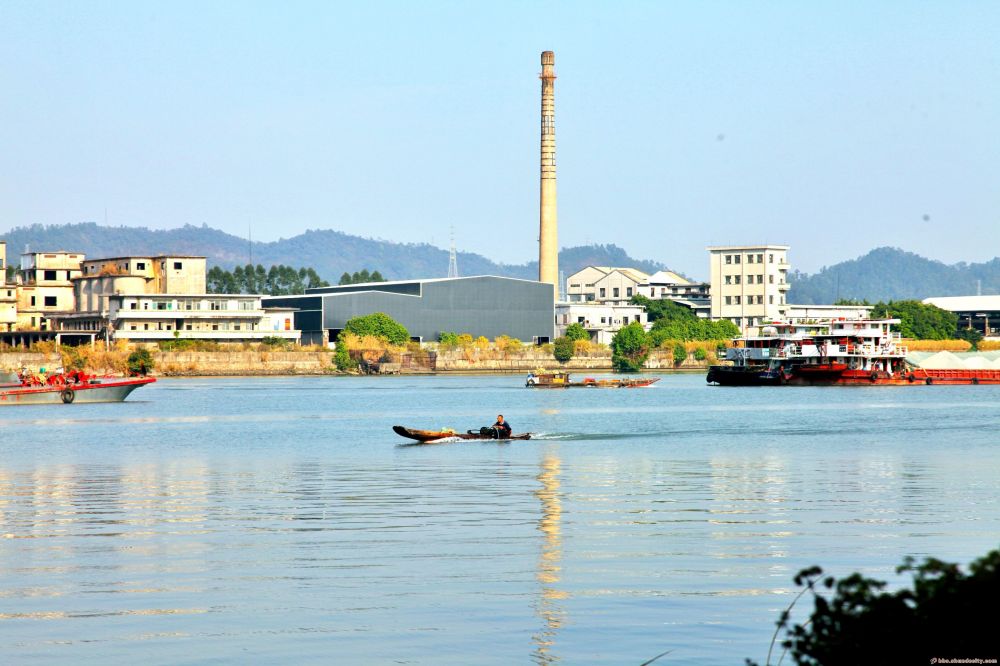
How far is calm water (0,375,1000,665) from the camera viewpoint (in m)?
19.6

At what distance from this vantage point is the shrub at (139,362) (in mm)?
147625

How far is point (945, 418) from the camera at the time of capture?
83938mm

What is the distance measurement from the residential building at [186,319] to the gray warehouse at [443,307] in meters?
6.51

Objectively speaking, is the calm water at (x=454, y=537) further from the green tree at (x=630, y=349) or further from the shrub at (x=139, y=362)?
the green tree at (x=630, y=349)

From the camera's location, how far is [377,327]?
170 metres

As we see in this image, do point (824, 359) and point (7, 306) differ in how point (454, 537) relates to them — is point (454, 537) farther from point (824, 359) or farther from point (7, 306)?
point (7, 306)

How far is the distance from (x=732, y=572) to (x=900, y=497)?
15234mm

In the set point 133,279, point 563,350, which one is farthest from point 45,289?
point 563,350

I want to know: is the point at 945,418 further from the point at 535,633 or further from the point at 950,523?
the point at 535,633

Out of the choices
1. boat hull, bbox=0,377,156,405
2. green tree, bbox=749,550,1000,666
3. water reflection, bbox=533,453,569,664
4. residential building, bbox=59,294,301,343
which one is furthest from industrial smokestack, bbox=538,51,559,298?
green tree, bbox=749,550,1000,666

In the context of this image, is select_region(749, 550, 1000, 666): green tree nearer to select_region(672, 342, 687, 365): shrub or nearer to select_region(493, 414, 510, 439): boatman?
select_region(493, 414, 510, 439): boatman

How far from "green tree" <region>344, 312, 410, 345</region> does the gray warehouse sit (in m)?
2.96

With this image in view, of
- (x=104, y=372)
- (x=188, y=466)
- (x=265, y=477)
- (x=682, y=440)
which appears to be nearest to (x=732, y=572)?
(x=265, y=477)

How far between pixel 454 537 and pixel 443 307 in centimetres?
15155
